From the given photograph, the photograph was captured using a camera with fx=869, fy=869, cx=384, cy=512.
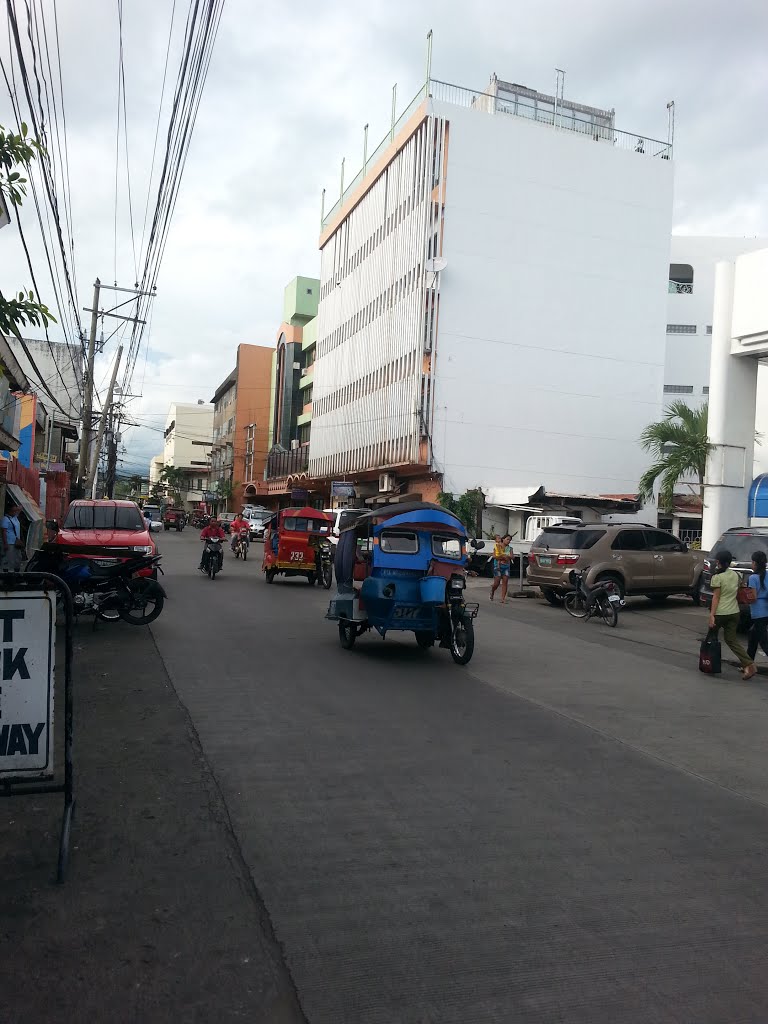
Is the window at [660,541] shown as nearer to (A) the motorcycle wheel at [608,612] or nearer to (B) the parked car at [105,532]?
(A) the motorcycle wheel at [608,612]

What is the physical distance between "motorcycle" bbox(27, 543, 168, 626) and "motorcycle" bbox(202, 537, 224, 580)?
9.52 m

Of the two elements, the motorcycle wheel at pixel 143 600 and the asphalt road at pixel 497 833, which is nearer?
the asphalt road at pixel 497 833

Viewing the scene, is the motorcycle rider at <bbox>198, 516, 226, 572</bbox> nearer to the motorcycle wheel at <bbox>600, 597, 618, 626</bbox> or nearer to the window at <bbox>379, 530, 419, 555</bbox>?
the motorcycle wheel at <bbox>600, 597, 618, 626</bbox>

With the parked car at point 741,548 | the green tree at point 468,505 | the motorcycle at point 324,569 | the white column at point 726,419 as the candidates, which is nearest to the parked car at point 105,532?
the motorcycle at point 324,569

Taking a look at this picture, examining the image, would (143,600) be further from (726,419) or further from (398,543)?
(726,419)

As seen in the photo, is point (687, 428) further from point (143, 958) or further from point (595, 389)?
point (143, 958)

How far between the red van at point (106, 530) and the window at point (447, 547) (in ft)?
15.6

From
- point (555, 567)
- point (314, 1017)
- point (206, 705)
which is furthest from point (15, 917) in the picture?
point (555, 567)

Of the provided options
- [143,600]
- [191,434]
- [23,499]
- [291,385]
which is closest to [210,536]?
[23,499]

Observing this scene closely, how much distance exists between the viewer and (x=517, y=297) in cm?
4303

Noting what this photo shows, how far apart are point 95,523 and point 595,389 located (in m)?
33.6

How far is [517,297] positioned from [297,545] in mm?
25183

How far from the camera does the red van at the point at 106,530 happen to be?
13.4m

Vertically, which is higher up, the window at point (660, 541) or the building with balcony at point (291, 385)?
the building with balcony at point (291, 385)
